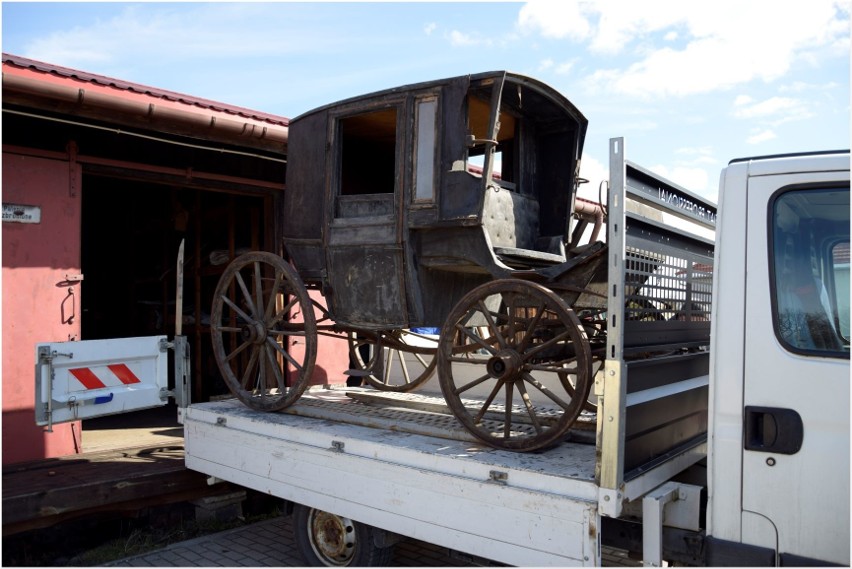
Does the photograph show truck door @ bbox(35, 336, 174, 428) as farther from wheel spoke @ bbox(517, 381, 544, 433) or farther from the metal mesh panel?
the metal mesh panel

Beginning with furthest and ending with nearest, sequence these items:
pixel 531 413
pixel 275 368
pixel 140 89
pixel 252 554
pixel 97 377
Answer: pixel 140 89, pixel 275 368, pixel 252 554, pixel 97 377, pixel 531 413

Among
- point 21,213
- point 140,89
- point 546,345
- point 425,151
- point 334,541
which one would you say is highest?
point 140,89

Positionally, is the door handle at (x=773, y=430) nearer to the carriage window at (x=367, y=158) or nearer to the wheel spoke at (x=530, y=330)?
the wheel spoke at (x=530, y=330)

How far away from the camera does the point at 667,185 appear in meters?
3.46

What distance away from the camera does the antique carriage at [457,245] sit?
12.4 ft

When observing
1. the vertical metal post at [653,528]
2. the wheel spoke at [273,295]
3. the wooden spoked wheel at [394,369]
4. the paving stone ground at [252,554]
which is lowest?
the paving stone ground at [252,554]

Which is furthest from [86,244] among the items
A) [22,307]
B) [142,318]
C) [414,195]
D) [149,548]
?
[414,195]

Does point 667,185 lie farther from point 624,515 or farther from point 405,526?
point 405,526

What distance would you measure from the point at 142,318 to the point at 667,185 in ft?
27.6

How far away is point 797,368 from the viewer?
8.30ft

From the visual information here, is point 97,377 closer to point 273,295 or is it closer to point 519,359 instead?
point 273,295

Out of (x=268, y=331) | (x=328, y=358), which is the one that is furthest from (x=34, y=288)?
(x=328, y=358)

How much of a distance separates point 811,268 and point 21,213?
540 centimetres

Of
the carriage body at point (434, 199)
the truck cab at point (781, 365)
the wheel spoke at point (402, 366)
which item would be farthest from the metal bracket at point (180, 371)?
the truck cab at point (781, 365)
